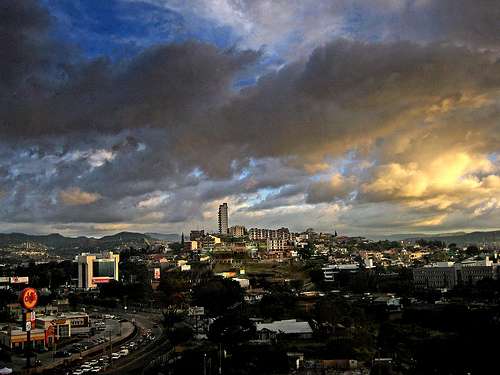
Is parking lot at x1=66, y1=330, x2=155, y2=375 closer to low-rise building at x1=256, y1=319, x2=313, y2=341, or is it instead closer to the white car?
the white car

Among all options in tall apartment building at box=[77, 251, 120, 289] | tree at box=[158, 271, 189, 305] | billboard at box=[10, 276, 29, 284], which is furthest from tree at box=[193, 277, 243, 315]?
billboard at box=[10, 276, 29, 284]

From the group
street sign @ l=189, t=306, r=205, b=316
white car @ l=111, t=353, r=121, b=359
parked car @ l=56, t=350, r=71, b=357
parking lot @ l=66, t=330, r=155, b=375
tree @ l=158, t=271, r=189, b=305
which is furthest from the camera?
tree @ l=158, t=271, r=189, b=305

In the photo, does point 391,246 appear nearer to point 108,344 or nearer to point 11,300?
point 11,300

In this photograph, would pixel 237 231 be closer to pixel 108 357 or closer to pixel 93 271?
pixel 93 271

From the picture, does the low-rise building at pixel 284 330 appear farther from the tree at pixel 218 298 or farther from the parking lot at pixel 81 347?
the tree at pixel 218 298

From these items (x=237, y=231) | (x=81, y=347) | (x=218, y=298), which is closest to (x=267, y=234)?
(x=237, y=231)

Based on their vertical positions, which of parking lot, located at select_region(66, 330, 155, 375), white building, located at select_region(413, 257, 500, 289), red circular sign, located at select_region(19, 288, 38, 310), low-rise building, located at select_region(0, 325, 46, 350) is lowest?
parking lot, located at select_region(66, 330, 155, 375)

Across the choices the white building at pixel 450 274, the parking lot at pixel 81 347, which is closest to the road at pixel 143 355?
the parking lot at pixel 81 347

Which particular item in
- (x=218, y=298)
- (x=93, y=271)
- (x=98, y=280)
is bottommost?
(x=218, y=298)
